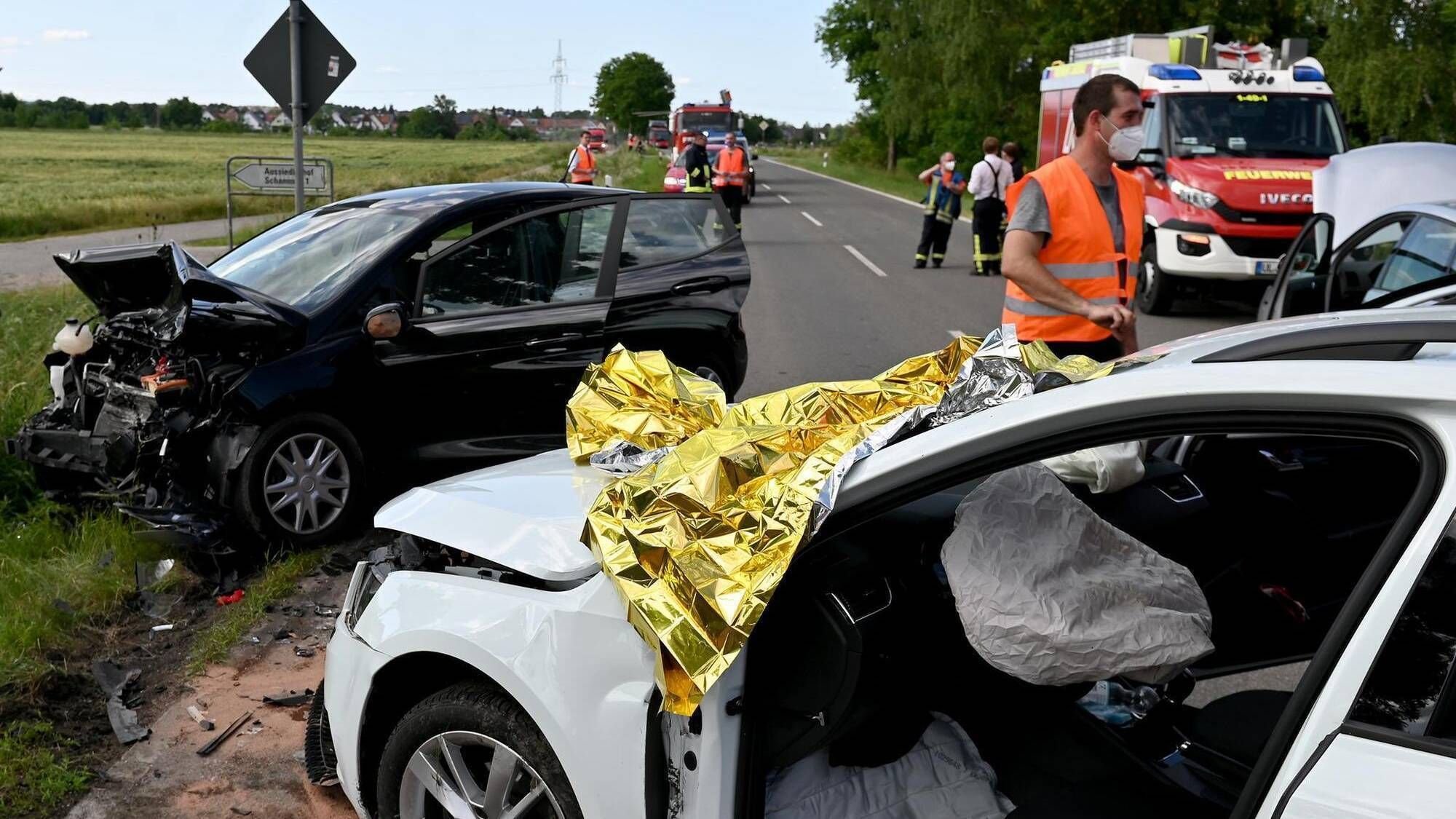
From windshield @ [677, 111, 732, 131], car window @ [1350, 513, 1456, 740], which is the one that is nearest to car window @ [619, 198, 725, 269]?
car window @ [1350, 513, 1456, 740]

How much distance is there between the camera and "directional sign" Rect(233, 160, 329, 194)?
10.5 m

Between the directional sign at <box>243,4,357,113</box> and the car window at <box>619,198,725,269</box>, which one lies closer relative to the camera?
the car window at <box>619,198,725,269</box>

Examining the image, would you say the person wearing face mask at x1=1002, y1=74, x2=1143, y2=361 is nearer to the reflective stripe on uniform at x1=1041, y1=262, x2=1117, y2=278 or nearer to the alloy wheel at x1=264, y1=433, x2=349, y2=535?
the reflective stripe on uniform at x1=1041, y1=262, x2=1117, y2=278

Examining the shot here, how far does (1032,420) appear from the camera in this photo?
213 cm

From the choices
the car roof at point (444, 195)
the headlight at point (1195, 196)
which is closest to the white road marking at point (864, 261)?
the headlight at point (1195, 196)

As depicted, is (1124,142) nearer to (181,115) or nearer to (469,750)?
(469,750)

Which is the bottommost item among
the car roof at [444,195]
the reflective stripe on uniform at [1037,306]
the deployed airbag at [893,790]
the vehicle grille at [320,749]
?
the vehicle grille at [320,749]

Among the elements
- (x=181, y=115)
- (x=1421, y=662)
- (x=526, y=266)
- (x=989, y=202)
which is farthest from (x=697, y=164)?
(x=181, y=115)

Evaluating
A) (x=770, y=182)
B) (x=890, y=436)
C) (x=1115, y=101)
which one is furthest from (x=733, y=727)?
(x=770, y=182)

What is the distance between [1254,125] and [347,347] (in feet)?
36.9

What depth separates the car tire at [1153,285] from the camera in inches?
508

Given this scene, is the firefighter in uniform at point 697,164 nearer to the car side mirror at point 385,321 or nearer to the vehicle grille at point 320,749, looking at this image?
the car side mirror at point 385,321

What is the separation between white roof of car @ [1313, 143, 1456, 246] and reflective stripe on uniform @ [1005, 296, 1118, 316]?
3.60 m

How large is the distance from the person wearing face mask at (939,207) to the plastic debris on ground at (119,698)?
44.8ft
